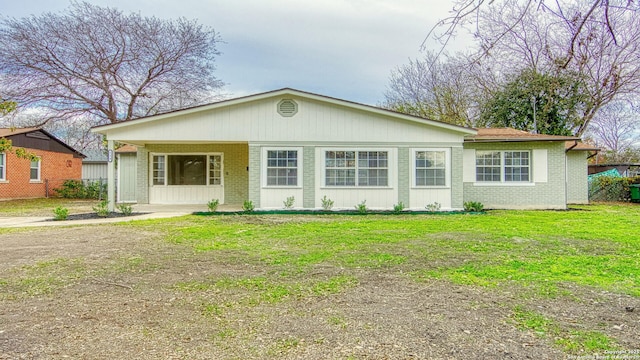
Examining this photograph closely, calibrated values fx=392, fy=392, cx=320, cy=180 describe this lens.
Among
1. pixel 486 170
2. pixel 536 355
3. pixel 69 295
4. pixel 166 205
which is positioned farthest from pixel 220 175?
pixel 536 355

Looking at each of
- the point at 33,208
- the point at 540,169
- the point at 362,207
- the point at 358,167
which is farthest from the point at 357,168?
the point at 33,208

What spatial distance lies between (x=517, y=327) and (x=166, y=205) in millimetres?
Result: 13729

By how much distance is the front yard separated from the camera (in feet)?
9.19

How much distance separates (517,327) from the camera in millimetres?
3100

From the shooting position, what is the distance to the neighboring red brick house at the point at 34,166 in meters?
18.6

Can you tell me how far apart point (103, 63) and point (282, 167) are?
17.1 m

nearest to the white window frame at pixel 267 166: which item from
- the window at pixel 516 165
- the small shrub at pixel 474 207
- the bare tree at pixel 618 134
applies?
the small shrub at pixel 474 207

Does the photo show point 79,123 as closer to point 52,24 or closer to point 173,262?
point 52,24

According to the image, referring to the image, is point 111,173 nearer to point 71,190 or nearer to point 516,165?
point 71,190

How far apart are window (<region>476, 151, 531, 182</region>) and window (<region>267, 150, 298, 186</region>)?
6.94 m

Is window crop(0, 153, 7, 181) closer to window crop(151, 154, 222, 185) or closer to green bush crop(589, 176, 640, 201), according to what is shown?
window crop(151, 154, 222, 185)

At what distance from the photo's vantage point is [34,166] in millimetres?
20531

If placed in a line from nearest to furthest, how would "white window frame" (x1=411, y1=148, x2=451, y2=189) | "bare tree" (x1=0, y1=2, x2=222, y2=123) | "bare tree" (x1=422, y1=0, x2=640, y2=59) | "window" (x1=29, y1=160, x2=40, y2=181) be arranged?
"bare tree" (x1=422, y1=0, x2=640, y2=59), "white window frame" (x1=411, y1=148, x2=451, y2=189), "window" (x1=29, y1=160, x2=40, y2=181), "bare tree" (x1=0, y1=2, x2=222, y2=123)

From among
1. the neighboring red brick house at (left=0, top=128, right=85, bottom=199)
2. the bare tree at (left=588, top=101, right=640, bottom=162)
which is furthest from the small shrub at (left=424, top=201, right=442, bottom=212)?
the bare tree at (left=588, top=101, right=640, bottom=162)
